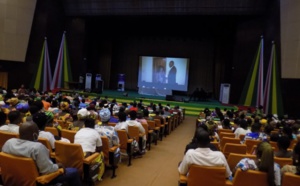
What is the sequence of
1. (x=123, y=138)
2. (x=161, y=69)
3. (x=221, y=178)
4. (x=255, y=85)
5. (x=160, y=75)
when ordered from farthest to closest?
1. (x=161, y=69)
2. (x=160, y=75)
3. (x=255, y=85)
4. (x=123, y=138)
5. (x=221, y=178)

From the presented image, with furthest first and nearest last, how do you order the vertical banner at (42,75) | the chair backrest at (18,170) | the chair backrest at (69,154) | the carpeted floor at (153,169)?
the vertical banner at (42,75)
the carpeted floor at (153,169)
the chair backrest at (69,154)
the chair backrest at (18,170)

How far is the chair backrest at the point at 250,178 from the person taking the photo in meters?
2.70

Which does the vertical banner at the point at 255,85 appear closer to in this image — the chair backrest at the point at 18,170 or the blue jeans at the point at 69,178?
the blue jeans at the point at 69,178

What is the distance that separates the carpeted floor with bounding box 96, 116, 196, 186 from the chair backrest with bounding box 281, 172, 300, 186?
193 cm

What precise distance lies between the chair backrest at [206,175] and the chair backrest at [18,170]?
168 cm

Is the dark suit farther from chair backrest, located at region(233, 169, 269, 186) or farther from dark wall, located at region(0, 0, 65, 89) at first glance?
chair backrest, located at region(233, 169, 269, 186)

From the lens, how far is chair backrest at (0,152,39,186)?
264 centimetres

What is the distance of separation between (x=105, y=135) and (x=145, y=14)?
12.8 m

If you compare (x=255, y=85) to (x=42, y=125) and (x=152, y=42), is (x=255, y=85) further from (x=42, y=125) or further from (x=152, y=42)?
(x=42, y=125)

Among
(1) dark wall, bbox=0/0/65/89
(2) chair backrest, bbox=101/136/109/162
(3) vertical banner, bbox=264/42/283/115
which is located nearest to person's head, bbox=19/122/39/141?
(2) chair backrest, bbox=101/136/109/162

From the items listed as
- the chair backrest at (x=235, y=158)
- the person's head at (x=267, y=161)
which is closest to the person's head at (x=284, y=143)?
the chair backrest at (x=235, y=158)

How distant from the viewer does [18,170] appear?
8.90 feet

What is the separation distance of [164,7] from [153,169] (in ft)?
39.7

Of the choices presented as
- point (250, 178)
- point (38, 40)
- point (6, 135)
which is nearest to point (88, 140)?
point (6, 135)
